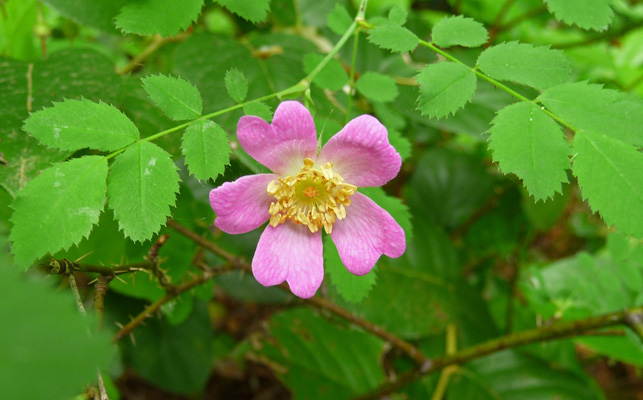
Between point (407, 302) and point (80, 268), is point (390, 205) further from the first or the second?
point (407, 302)

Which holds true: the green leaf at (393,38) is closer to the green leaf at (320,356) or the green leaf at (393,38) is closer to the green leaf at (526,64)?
the green leaf at (526,64)

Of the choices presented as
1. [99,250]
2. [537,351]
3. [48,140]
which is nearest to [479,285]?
[537,351]

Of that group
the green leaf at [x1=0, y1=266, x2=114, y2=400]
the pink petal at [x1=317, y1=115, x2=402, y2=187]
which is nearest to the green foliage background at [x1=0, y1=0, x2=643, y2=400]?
the green leaf at [x1=0, y1=266, x2=114, y2=400]

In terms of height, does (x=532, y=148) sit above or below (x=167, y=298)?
above

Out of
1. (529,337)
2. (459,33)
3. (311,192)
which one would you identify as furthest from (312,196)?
(529,337)

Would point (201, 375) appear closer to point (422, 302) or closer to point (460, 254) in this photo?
point (422, 302)

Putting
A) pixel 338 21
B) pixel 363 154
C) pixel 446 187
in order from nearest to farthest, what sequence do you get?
pixel 363 154, pixel 338 21, pixel 446 187

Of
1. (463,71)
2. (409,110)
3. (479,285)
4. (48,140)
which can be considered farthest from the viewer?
(479,285)
